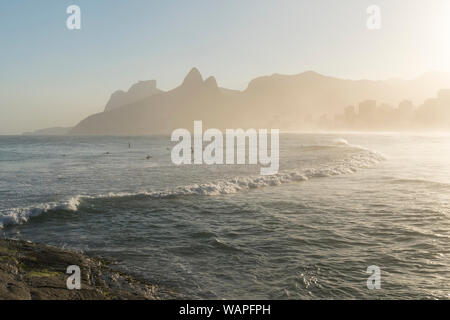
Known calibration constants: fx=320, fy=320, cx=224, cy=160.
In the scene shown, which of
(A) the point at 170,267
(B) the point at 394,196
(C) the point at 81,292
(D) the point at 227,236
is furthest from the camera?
(B) the point at 394,196

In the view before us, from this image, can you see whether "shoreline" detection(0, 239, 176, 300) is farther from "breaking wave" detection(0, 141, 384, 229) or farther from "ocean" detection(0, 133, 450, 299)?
"breaking wave" detection(0, 141, 384, 229)

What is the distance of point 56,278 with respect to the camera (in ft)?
29.4

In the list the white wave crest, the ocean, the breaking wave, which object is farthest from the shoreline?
the breaking wave

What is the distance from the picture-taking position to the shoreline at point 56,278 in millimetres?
7930

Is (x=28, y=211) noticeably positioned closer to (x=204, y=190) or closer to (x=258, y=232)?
(x=204, y=190)

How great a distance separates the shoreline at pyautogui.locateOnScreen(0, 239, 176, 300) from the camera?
7930 millimetres

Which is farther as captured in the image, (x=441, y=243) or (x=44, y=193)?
(x=44, y=193)

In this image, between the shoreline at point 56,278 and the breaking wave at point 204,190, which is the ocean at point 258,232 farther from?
the shoreline at point 56,278

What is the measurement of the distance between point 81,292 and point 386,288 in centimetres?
833

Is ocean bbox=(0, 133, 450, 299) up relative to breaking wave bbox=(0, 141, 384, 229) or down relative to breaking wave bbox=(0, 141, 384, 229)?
down

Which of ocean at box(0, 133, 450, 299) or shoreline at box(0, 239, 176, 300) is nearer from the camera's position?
shoreline at box(0, 239, 176, 300)

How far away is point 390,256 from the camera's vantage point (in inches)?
447
